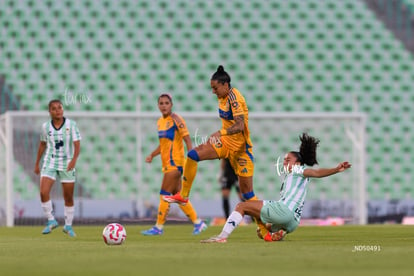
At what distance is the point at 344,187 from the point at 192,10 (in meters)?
6.50

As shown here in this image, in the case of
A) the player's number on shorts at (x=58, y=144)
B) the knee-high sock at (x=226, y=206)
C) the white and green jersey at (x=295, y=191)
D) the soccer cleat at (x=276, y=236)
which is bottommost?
the knee-high sock at (x=226, y=206)

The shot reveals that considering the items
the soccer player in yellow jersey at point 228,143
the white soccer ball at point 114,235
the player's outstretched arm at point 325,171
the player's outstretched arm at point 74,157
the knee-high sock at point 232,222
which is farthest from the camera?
the player's outstretched arm at point 74,157

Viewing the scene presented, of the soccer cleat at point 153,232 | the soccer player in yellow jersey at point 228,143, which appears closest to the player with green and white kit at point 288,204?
the soccer player in yellow jersey at point 228,143

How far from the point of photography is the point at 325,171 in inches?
292

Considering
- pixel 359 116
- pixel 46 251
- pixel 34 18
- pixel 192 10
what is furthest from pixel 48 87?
pixel 46 251

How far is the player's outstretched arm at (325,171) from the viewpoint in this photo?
715 cm

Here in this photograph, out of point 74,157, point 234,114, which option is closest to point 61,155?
Result: point 74,157

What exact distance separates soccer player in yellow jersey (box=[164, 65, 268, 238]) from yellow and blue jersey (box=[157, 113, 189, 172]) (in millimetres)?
1600

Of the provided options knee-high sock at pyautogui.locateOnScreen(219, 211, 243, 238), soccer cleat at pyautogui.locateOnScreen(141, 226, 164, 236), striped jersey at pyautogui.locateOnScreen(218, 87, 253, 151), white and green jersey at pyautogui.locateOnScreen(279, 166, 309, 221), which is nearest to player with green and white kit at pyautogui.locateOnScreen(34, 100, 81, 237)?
soccer cleat at pyautogui.locateOnScreen(141, 226, 164, 236)

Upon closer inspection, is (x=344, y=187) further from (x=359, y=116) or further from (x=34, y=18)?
(x=34, y=18)

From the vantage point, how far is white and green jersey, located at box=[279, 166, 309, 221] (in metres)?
7.76

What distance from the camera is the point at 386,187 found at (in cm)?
1811

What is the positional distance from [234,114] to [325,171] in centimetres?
160

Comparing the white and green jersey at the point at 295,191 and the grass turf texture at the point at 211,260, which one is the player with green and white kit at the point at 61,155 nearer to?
the grass turf texture at the point at 211,260
